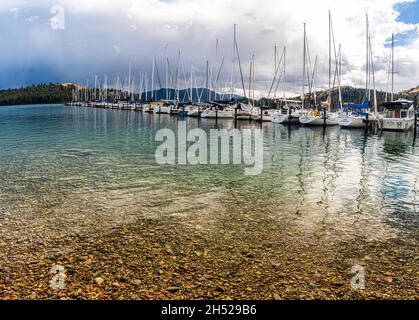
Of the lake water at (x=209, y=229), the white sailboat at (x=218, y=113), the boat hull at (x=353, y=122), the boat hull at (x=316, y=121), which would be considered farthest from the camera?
the white sailboat at (x=218, y=113)

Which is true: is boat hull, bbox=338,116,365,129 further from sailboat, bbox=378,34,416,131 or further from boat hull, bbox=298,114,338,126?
boat hull, bbox=298,114,338,126

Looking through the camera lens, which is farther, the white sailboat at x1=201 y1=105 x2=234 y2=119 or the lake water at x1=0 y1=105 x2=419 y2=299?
the white sailboat at x1=201 y1=105 x2=234 y2=119

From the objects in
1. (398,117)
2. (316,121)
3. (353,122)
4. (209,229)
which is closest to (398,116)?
(398,117)

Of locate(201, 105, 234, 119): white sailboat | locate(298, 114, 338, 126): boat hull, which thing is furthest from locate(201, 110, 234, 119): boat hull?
locate(298, 114, 338, 126): boat hull

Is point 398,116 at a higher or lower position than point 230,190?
higher

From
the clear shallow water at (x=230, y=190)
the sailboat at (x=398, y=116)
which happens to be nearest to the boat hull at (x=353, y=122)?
the sailboat at (x=398, y=116)

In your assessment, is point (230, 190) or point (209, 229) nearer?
point (209, 229)

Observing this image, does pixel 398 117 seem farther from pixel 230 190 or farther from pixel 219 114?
pixel 230 190

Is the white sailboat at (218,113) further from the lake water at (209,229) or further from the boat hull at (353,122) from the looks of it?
the lake water at (209,229)

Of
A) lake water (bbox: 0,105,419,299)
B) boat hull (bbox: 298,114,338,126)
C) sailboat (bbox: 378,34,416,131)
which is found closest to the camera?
lake water (bbox: 0,105,419,299)

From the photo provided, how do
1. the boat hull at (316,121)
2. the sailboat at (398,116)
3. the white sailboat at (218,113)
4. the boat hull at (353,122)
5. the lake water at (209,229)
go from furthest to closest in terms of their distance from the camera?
1. the white sailboat at (218,113)
2. the boat hull at (316,121)
3. the boat hull at (353,122)
4. the sailboat at (398,116)
5. the lake water at (209,229)

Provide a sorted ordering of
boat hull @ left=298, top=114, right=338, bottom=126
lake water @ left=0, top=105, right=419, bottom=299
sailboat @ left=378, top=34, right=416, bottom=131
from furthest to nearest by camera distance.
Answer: boat hull @ left=298, top=114, right=338, bottom=126, sailboat @ left=378, top=34, right=416, bottom=131, lake water @ left=0, top=105, right=419, bottom=299

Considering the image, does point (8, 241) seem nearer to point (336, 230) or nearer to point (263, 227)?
point (263, 227)

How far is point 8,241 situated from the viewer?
9.38m
